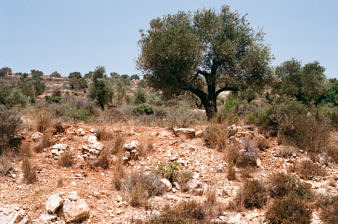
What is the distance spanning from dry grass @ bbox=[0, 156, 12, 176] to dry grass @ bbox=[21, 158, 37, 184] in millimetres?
296

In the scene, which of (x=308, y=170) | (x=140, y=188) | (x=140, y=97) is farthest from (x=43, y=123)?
(x=140, y=97)

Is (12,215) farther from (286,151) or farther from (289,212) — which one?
(286,151)

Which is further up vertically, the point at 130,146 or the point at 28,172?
the point at 130,146

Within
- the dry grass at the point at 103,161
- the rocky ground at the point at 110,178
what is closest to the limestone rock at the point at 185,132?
the rocky ground at the point at 110,178

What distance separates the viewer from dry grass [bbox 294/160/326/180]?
21.6ft

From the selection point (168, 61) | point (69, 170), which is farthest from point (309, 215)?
point (168, 61)

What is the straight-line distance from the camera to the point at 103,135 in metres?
7.87

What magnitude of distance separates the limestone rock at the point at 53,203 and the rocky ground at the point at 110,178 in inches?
0.8

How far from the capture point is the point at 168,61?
Answer: 10766 mm

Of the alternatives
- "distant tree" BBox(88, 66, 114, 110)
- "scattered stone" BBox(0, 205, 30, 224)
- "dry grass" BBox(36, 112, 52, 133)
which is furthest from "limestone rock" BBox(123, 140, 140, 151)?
"distant tree" BBox(88, 66, 114, 110)

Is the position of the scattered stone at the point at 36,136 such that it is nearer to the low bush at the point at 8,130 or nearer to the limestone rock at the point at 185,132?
the low bush at the point at 8,130

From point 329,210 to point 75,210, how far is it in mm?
5414

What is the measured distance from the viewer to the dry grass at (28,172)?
5.29m

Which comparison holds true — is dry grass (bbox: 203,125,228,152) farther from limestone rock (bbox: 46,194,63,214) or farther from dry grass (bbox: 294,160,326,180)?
limestone rock (bbox: 46,194,63,214)
